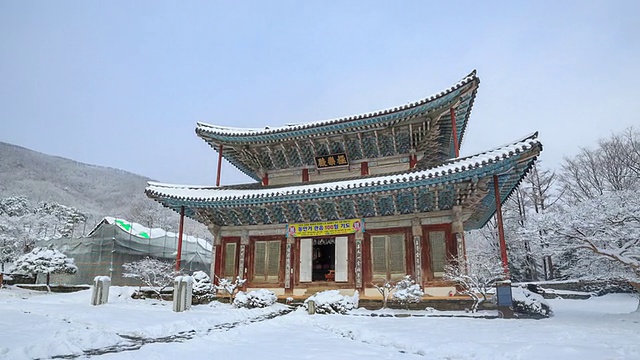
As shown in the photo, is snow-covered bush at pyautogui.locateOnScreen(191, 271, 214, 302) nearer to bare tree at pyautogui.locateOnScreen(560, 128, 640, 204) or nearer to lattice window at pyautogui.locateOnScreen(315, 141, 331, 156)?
lattice window at pyautogui.locateOnScreen(315, 141, 331, 156)

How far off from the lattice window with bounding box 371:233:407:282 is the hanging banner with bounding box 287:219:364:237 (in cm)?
89

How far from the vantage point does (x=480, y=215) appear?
15750mm

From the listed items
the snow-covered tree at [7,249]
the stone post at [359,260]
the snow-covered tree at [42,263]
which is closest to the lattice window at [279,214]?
the stone post at [359,260]

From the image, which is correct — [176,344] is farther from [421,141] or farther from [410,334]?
[421,141]

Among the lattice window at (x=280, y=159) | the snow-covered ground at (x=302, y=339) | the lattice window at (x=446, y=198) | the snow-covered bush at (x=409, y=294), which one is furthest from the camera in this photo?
the lattice window at (x=280, y=159)

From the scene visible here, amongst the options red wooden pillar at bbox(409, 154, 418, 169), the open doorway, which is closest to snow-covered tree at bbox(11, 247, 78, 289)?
the open doorway

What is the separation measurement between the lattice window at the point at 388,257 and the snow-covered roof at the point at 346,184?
241 cm

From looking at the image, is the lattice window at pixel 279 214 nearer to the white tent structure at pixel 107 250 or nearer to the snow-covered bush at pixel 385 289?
the snow-covered bush at pixel 385 289

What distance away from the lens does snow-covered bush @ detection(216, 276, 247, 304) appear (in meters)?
14.6

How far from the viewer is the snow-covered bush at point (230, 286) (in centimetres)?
1459

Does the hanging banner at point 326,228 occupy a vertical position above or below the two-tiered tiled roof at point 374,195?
below

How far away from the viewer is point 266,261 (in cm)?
1546

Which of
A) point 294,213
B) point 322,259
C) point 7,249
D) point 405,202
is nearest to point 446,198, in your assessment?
point 405,202

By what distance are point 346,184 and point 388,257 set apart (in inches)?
126
